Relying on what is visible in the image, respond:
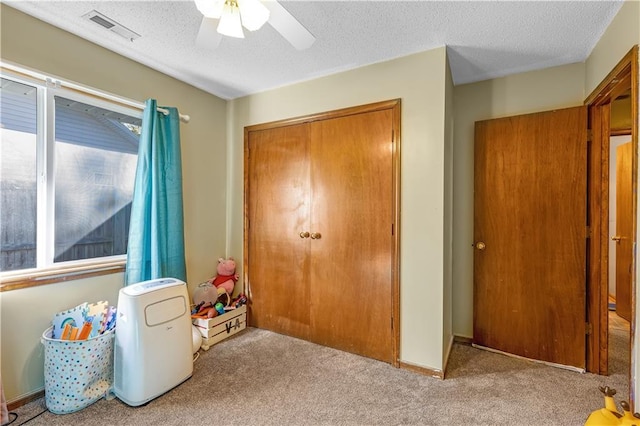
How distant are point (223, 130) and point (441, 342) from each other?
9.17 feet

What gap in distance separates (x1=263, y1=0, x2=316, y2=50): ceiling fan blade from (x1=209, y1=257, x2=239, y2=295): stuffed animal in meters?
2.20

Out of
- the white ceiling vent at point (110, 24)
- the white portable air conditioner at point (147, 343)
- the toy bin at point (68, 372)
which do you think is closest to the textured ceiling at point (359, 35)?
the white ceiling vent at point (110, 24)

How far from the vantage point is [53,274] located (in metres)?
1.92

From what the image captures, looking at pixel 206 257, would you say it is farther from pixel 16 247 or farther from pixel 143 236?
pixel 16 247

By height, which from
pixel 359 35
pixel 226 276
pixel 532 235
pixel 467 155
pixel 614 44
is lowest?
pixel 226 276

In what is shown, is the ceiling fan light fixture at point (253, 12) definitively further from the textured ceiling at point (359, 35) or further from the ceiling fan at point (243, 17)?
the textured ceiling at point (359, 35)

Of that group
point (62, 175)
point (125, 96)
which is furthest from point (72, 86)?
point (62, 175)

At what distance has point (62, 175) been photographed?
205 cm

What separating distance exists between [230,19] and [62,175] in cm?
164

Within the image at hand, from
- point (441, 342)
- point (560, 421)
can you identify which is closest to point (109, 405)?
point (441, 342)

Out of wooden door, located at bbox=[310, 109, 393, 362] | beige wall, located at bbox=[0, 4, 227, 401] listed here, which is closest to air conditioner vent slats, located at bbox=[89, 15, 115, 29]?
beige wall, located at bbox=[0, 4, 227, 401]

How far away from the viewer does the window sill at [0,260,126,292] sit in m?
1.75

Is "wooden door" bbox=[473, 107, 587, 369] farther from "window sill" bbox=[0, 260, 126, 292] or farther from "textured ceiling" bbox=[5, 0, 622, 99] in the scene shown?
"window sill" bbox=[0, 260, 126, 292]

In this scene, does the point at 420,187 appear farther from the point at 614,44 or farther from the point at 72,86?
the point at 72,86
